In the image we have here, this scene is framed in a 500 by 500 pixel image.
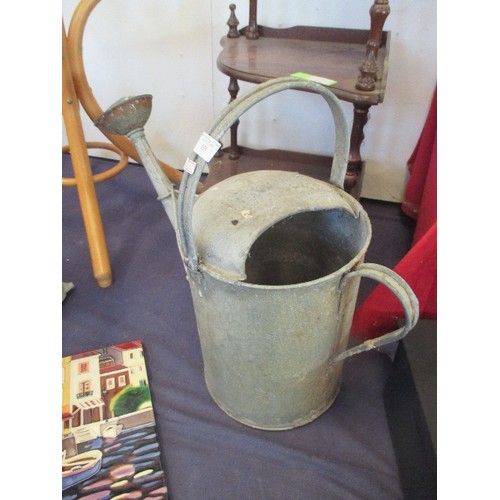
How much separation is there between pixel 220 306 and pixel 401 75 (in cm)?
122

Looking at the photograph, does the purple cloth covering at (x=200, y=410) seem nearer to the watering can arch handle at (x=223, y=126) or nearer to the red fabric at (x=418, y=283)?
the red fabric at (x=418, y=283)

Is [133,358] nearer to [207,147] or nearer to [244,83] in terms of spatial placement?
[207,147]

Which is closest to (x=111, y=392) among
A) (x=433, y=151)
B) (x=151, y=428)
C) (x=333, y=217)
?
(x=151, y=428)

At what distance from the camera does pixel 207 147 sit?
2.23 feet

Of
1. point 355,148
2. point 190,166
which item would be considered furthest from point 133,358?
point 355,148

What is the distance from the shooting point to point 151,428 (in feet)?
3.66

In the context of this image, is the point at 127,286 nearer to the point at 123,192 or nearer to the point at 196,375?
the point at 196,375

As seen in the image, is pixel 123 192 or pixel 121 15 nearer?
pixel 121 15

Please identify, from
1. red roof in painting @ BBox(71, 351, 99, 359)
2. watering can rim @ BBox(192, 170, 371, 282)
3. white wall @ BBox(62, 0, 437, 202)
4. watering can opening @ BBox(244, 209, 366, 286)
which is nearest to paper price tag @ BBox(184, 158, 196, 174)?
watering can rim @ BBox(192, 170, 371, 282)

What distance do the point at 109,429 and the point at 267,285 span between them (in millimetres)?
560

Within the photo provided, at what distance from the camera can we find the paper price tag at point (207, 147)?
0.68 metres

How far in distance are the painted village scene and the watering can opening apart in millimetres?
440

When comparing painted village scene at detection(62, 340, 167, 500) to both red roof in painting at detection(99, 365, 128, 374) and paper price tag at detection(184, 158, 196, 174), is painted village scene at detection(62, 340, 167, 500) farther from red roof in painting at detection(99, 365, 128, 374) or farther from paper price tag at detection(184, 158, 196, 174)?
paper price tag at detection(184, 158, 196, 174)

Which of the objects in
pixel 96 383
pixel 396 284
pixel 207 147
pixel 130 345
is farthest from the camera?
pixel 130 345
